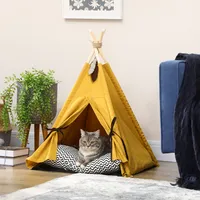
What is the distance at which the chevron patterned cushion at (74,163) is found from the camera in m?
3.34

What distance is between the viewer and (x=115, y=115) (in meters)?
3.52

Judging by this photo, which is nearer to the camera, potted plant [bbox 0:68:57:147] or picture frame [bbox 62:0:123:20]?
potted plant [bbox 0:68:57:147]

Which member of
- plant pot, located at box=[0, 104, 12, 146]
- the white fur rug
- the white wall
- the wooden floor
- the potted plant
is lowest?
the wooden floor

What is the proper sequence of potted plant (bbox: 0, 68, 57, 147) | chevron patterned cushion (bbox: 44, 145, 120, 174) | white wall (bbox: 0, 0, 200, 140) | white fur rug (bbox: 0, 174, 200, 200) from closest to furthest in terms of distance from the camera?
white fur rug (bbox: 0, 174, 200, 200)
chevron patterned cushion (bbox: 44, 145, 120, 174)
potted plant (bbox: 0, 68, 57, 147)
white wall (bbox: 0, 0, 200, 140)

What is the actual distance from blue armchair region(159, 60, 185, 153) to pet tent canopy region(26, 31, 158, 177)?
42 centimetres

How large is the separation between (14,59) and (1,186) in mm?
1879

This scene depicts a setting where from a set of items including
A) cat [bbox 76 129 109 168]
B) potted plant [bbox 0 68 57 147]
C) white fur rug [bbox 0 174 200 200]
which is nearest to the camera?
white fur rug [bbox 0 174 200 200]

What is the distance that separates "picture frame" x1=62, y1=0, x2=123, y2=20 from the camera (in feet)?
13.6

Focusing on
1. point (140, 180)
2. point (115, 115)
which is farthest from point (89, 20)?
point (140, 180)

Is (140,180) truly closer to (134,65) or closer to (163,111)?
(163,111)

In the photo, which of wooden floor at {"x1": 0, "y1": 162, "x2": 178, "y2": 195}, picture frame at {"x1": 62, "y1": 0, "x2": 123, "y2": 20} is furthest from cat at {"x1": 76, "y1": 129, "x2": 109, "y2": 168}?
picture frame at {"x1": 62, "y1": 0, "x2": 123, "y2": 20}

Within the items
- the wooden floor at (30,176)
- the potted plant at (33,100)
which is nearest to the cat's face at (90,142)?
the wooden floor at (30,176)

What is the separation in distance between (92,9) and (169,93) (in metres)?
1.47

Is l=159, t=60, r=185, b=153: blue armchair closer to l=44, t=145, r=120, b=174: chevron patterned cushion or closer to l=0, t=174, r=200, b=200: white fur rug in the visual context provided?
l=0, t=174, r=200, b=200: white fur rug
